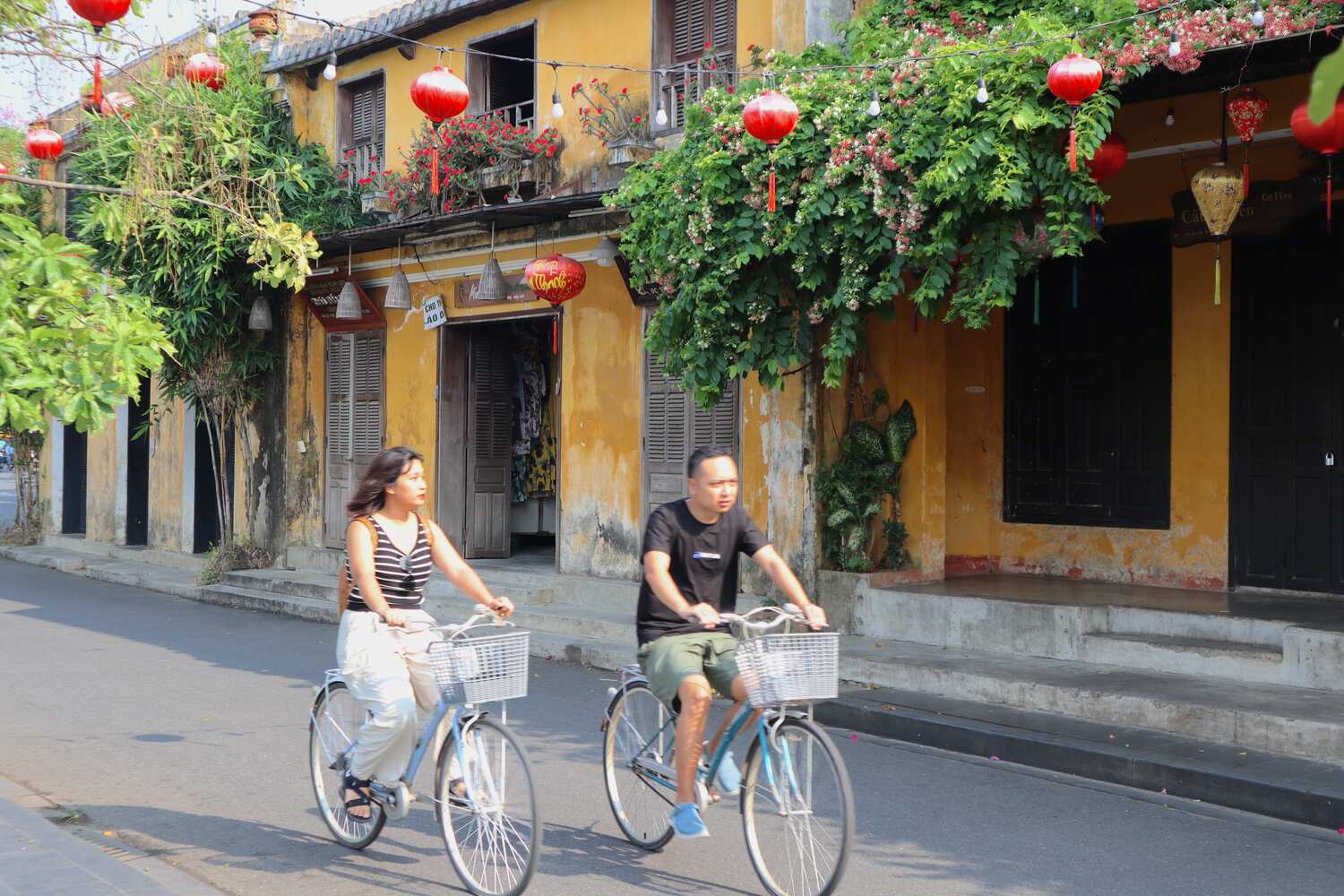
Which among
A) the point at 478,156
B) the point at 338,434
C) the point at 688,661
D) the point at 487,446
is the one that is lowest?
the point at 688,661

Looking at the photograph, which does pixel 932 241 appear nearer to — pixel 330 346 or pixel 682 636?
pixel 682 636

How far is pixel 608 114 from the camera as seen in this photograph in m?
13.2

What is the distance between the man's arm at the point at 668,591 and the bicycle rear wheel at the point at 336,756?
142 cm

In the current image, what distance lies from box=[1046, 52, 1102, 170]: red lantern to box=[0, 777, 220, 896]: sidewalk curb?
6.24m

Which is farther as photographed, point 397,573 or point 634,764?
point 634,764

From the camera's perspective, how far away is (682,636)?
17.4 feet

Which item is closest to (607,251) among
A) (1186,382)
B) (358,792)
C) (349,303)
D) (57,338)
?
(349,303)

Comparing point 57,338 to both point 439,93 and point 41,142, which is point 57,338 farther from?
point 41,142

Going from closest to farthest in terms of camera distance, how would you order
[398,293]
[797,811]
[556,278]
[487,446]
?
[797,811] < [556,278] < [398,293] < [487,446]

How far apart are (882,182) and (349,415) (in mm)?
9842

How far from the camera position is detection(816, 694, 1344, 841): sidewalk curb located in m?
6.40

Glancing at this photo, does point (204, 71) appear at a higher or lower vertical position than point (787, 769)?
higher

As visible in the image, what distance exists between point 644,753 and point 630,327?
8.11 metres

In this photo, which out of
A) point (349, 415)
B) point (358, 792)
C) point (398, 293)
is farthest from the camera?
point (349, 415)
